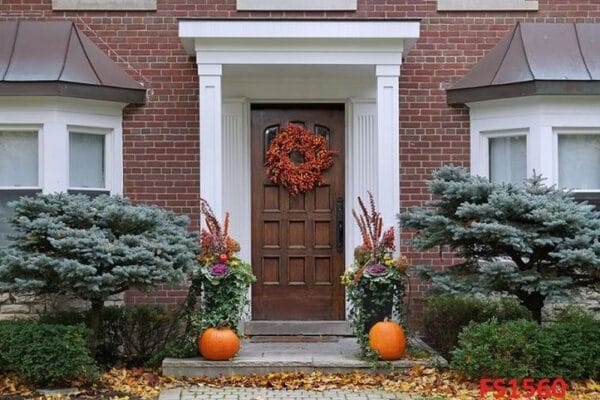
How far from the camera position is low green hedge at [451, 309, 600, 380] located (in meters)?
7.20

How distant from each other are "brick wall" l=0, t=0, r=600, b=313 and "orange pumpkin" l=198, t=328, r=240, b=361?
1769 mm

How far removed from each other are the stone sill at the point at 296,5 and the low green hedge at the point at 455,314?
3.42 metres

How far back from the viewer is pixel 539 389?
7152 millimetres

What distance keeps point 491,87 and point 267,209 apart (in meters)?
2.88

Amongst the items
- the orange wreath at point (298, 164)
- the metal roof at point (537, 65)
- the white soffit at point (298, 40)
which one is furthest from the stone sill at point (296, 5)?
the metal roof at point (537, 65)

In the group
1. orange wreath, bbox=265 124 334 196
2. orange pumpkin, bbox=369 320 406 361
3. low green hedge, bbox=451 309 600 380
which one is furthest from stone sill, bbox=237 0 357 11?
low green hedge, bbox=451 309 600 380

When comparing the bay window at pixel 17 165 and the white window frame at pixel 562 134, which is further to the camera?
the white window frame at pixel 562 134

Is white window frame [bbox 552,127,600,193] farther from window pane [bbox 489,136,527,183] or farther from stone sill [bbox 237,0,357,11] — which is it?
stone sill [bbox 237,0,357,11]

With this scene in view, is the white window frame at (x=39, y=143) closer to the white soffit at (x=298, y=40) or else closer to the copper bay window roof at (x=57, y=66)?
the copper bay window roof at (x=57, y=66)

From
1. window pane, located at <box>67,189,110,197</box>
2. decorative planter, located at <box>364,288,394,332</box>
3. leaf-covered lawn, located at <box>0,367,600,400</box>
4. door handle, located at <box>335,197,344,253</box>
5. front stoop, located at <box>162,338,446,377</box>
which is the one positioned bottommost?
leaf-covered lawn, located at <box>0,367,600,400</box>

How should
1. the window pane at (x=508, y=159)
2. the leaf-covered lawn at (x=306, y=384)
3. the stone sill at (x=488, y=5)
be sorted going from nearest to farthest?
1. the leaf-covered lawn at (x=306, y=384)
2. the window pane at (x=508, y=159)
3. the stone sill at (x=488, y=5)

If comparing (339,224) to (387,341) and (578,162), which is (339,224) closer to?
(387,341)

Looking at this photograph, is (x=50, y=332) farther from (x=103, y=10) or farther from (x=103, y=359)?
(x=103, y=10)

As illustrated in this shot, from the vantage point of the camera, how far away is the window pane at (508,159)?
9.34 meters
